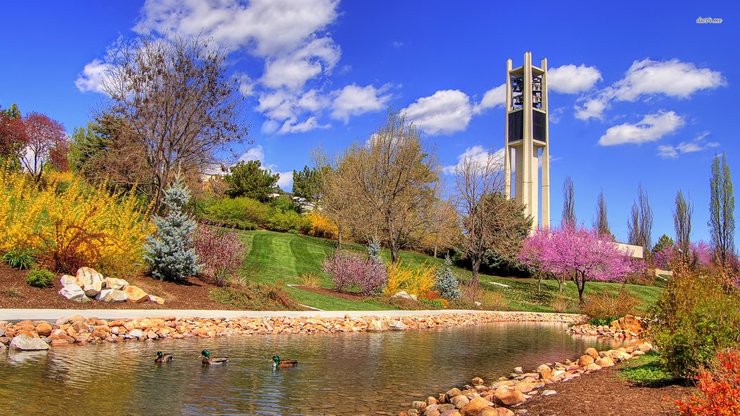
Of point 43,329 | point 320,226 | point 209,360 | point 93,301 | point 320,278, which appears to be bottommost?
point 209,360

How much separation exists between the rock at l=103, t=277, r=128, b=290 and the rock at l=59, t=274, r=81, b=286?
673mm

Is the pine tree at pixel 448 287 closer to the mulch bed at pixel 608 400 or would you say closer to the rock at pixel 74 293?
the rock at pixel 74 293

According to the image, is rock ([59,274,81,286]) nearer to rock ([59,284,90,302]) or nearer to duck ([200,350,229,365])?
rock ([59,284,90,302])

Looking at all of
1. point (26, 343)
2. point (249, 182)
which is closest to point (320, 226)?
point (249, 182)

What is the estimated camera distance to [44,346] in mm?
9797

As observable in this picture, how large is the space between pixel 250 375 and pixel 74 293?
7049 millimetres

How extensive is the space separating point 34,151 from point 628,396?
4469cm

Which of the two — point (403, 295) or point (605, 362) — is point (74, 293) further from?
point (403, 295)

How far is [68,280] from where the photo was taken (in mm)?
13688

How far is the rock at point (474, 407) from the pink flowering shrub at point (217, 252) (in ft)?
40.8

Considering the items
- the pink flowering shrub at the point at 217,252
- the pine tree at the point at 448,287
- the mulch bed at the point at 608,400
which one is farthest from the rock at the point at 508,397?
the pine tree at the point at 448,287

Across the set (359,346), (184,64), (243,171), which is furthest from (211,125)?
(243,171)

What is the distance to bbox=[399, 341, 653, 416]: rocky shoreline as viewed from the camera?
22.0 ft

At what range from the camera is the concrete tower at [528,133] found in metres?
51.2
